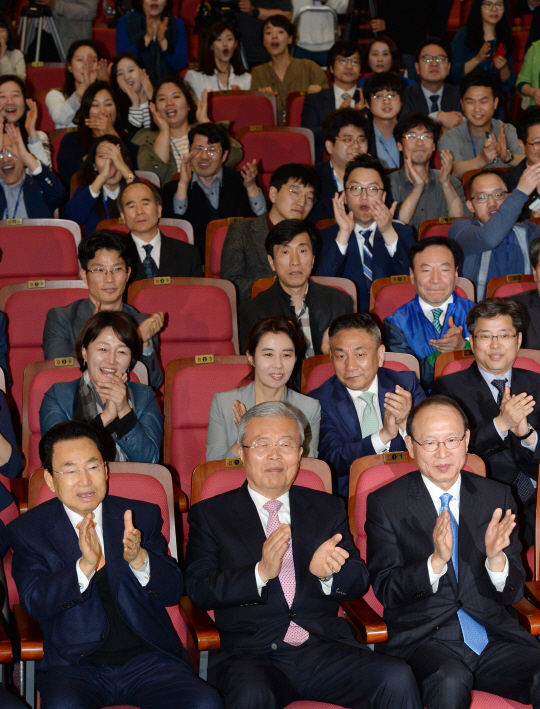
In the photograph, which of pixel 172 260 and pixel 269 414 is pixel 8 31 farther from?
pixel 269 414

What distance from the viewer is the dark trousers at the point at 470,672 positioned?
7.39ft

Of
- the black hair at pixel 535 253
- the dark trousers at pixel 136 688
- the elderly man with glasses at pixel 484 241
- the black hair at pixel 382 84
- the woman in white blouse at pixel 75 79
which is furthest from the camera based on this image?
the woman in white blouse at pixel 75 79

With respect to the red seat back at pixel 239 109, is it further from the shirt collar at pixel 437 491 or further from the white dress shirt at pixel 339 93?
the shirt collar at pixel 437 491

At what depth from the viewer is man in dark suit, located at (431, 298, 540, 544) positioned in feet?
9.84

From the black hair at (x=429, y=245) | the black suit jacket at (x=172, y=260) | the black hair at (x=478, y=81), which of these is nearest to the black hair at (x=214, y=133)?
the black suit jacket at (x=172, y=260)

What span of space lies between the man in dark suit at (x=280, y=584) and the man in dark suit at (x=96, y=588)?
114 mm

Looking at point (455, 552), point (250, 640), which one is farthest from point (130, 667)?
point (455, 552)

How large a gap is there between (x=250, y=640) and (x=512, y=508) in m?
0.85

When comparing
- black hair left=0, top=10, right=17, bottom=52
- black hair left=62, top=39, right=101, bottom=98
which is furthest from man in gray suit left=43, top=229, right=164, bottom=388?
black hair left=0, top=10, right=17, bottom=52

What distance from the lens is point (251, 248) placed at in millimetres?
4355

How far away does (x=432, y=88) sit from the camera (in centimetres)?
601

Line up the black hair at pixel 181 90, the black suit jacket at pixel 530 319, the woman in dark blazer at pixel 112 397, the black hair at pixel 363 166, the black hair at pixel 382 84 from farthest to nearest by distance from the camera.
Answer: the black hair at pixel 382 84 → the black hair at pixel 181 90 → the black hair at pixel 363 166 → the black suit jacket at pixel 530 319 → the woman in dark blazer at pixel 112 397

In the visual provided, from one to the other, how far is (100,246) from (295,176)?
1239mm

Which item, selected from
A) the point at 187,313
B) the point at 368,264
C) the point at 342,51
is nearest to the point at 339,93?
the point at 342,51
